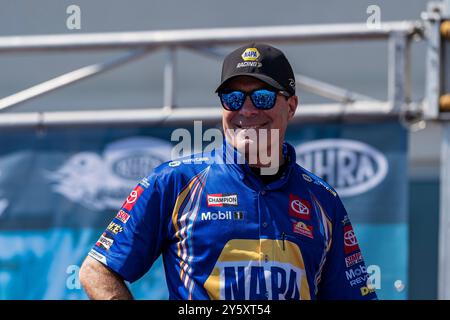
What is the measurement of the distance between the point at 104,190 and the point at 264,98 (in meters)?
2.88

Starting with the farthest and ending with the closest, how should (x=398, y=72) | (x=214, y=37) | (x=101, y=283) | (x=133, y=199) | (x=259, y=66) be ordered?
(x=214, y=37), (x=398, y=72), (x=259, y=66), (x=133, y=199), (x=101, y=283)

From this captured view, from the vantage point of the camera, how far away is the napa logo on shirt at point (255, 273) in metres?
3.12

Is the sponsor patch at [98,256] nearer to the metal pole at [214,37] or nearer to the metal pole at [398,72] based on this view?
the metal pole at [214,37]

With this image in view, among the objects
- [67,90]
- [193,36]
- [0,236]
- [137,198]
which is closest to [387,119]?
[193,36]

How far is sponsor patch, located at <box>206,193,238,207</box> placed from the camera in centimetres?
324

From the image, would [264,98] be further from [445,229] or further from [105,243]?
[445,229]

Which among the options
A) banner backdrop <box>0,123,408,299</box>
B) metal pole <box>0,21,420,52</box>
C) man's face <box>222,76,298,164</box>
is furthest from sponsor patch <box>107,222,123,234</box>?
metal pole <box>0,21,420,52</box>

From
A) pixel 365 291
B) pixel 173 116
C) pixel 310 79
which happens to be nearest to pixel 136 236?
pixel 365 291

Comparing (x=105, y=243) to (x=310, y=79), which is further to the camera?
(x=310, y=79)

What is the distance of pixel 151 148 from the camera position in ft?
19.8

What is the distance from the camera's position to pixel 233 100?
3305 mm

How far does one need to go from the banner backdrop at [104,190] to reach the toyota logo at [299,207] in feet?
8.13

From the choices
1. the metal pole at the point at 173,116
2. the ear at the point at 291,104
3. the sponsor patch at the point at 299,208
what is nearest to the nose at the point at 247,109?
the ear at the point at 291,104

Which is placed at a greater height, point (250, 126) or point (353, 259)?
point (250, 126)
